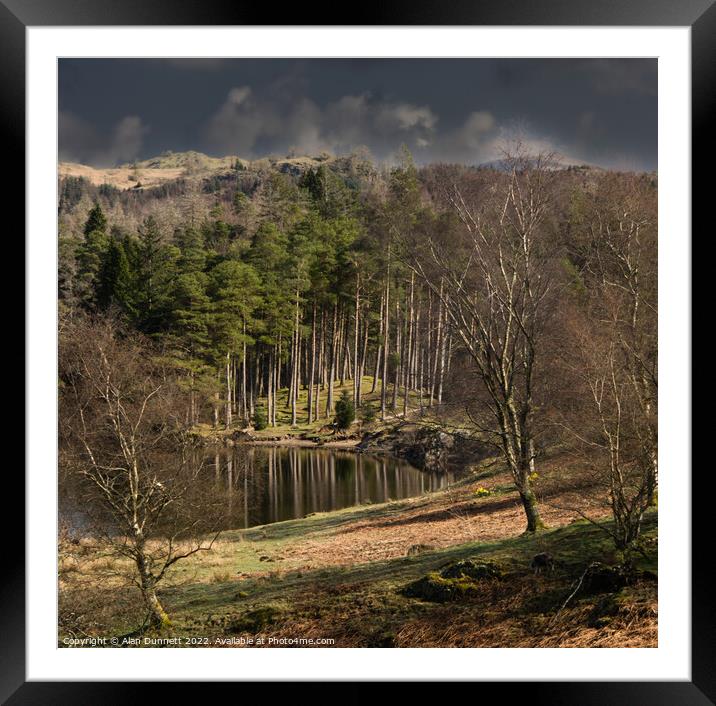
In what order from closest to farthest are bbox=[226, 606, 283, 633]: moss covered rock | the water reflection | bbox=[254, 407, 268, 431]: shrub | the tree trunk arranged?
bbox=[226, 606, 283, 633]: moss covered rock, the tree trunk, the water reflection, bbox=[254, 407, 268, 431]: shrub

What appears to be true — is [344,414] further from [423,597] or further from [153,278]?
[423,597]

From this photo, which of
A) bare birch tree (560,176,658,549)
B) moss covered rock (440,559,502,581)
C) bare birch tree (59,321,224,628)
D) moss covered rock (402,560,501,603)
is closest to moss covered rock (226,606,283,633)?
bare birch tree (59,321,224,628)

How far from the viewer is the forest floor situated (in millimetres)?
4688

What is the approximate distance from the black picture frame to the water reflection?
2.81 m

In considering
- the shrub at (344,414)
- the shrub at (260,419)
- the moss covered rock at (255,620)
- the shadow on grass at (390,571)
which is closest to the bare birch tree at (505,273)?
the shadow on grass at (390,571)

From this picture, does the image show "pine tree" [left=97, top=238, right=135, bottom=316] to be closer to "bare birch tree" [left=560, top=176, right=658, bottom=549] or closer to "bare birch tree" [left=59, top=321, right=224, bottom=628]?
"bare birch tree" [left=59, top=321, right=224, bottom=628]

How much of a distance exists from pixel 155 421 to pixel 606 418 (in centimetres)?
378

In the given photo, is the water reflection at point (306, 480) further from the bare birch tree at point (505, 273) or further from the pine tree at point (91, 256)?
the bare birch tree at point (505, 273)

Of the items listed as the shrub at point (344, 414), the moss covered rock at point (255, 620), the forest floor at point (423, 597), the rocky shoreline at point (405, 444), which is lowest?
the moss covered rock at point (255, 620)

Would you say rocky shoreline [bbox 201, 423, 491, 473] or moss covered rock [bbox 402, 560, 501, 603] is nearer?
moss covered rock [bbox 402, 560, 501, 603]
